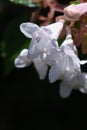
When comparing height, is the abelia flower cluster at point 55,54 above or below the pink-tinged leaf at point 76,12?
below

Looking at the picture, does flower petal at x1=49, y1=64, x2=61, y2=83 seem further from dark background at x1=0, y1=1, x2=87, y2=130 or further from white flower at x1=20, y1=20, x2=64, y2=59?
dark background at x1=0, y1=1, x2=87, y2=130

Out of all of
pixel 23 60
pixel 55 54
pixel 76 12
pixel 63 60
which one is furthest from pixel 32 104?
pixel 76 12

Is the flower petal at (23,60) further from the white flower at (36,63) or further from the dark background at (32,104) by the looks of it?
the dark background at (32,104)

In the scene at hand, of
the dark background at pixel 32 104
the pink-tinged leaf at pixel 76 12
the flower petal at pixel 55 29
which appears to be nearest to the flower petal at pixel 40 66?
the flower petal at pixel 55 29

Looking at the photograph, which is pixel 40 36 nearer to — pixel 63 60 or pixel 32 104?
pixel 63 60

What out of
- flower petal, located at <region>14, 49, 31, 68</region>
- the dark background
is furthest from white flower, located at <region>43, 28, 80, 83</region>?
the dark background
